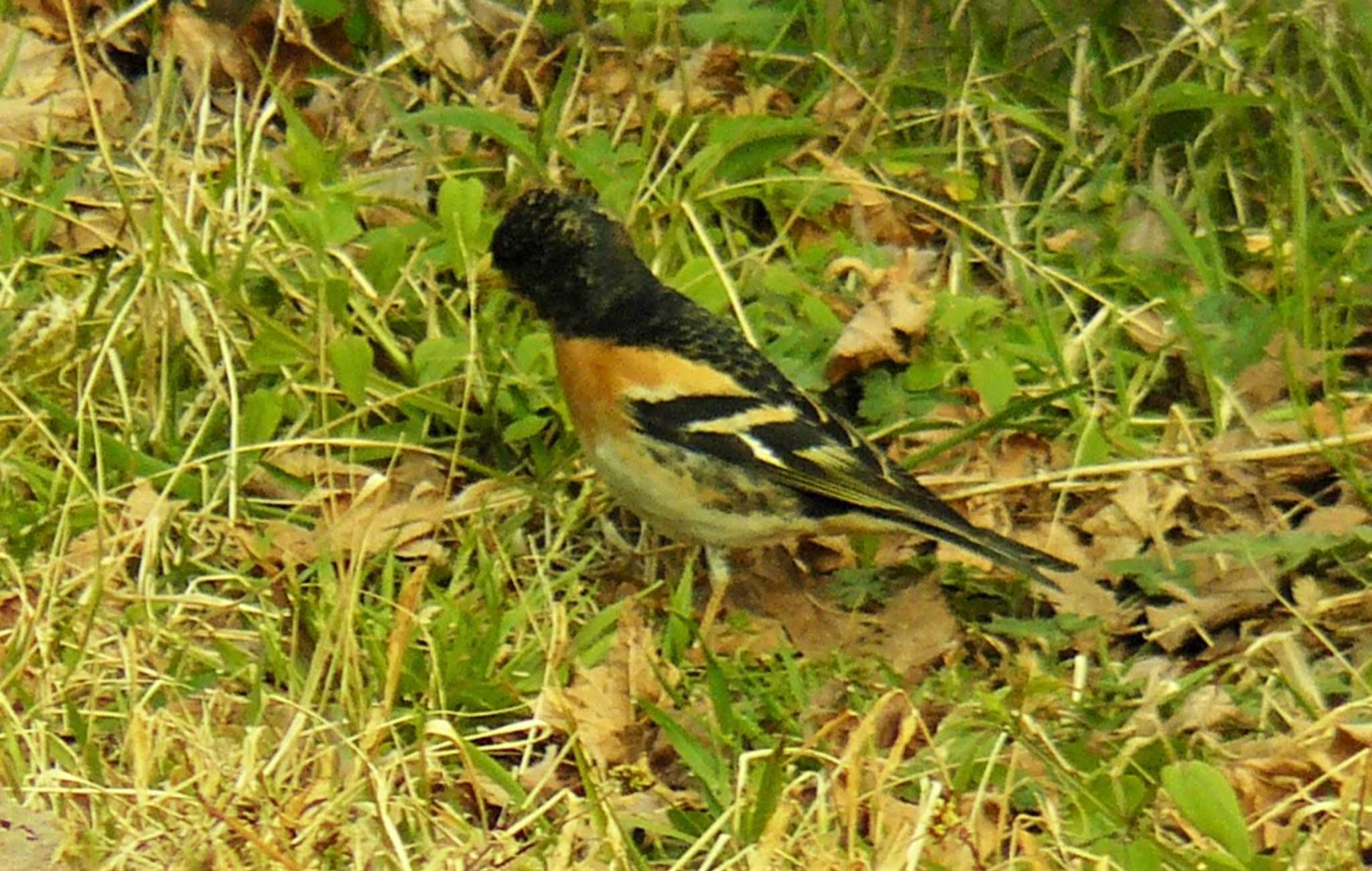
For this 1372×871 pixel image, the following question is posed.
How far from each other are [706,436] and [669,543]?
16.0 inches

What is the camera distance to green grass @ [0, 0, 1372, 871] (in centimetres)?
421

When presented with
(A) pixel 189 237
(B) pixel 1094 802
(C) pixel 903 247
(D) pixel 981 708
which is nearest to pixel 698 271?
(C) pixel 903 247

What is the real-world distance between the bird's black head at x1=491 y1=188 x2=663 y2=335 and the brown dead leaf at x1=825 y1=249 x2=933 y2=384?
54cm

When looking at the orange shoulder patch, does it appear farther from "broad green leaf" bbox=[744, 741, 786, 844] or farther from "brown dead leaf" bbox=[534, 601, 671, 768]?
"broad green leaf" bbox=[744, 741, 786, 844]

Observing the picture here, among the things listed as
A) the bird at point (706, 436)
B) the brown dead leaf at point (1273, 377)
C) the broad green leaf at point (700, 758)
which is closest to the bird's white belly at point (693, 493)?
the bird at point (706, 436)

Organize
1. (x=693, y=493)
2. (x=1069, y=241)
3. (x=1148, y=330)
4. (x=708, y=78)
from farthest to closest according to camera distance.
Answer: (x=708, y=78)
(x=1069, y=241)
(x=1148, y=330)
(x=693, y=493)

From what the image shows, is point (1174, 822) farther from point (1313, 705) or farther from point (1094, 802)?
point (1313, 705)

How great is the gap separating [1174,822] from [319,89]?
11.6ft

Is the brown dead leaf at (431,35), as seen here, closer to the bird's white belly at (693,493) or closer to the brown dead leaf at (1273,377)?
the bird's white belly at (693,493)

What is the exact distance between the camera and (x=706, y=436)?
17.1 ft

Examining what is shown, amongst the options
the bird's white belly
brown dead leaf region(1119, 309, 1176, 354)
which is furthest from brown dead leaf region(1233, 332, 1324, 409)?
the bird's white belly

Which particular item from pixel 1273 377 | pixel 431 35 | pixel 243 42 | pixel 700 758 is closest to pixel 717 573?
pixel 700 758

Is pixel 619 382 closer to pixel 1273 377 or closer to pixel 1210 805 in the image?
pixel 1273 377

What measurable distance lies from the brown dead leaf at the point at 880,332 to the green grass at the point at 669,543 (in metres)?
0.05
